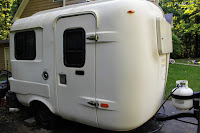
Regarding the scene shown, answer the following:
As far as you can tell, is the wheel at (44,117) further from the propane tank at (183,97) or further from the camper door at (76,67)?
the propane tank at (183,97)

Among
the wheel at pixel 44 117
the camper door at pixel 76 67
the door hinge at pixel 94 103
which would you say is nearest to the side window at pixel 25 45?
the camper door at pixel 76 67

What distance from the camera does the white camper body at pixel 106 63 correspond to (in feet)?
8.05

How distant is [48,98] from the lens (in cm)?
333

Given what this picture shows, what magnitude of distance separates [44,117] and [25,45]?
1.67 meters

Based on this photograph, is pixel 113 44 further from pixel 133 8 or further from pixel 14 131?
pixel 14 131

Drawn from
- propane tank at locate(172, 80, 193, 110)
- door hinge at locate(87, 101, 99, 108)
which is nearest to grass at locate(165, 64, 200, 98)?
propane tank at locate(172, 80, 193, 110)

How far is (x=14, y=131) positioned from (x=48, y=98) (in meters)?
1.26

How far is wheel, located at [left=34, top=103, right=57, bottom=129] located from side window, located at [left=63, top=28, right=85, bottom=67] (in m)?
1.26

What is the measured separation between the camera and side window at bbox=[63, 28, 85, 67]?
282 centimetres

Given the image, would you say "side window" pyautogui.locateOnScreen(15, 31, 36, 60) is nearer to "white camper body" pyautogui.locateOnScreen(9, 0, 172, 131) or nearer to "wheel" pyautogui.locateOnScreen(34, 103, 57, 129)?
"white camper body" pyautogui.locateOnScreen(9, 0, 172, 131)

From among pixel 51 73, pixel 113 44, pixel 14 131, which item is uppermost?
pixel 113 44

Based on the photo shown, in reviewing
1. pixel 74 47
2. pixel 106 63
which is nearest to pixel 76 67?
pixel 74 47

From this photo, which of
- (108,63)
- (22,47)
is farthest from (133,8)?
(22,47)

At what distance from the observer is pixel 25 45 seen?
374cm
